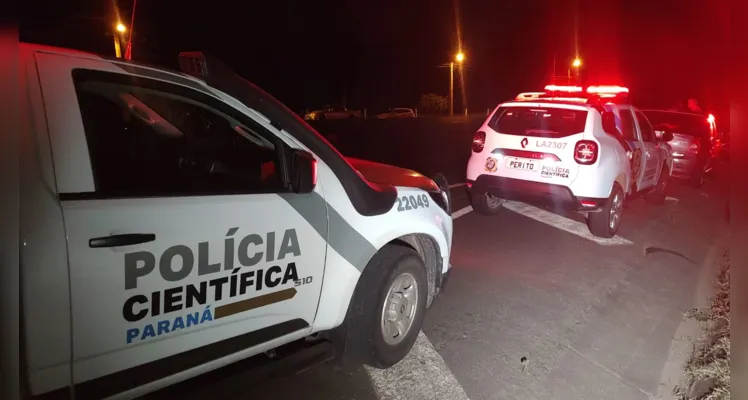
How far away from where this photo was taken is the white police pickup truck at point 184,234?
7.26ft

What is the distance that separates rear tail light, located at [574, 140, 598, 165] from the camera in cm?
685

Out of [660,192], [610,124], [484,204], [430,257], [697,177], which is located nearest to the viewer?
[430,257]

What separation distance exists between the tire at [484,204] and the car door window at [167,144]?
503 cm

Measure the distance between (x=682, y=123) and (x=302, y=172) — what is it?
11.9m

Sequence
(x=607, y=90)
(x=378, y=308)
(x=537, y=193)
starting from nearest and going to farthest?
(x=378, y=308), (x=537, y=193), (x=607, y=90)

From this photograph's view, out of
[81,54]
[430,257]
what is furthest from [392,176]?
[81,54]

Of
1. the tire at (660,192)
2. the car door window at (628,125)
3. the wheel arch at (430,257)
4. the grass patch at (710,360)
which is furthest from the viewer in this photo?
the tire at (660,192)

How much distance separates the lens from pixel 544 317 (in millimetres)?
4887

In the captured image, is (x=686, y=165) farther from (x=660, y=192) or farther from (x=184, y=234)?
(x=184, y=234)

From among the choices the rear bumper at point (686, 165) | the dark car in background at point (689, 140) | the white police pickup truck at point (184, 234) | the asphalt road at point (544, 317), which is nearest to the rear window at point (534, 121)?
the asphalt road at point (544, 317)

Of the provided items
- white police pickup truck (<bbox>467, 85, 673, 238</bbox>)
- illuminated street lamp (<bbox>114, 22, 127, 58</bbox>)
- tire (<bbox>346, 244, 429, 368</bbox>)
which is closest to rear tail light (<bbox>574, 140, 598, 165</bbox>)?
white police pickup truck (<bbox>467, 85, 673, 238</bbox>)

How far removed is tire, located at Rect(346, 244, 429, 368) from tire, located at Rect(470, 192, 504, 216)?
180 inches

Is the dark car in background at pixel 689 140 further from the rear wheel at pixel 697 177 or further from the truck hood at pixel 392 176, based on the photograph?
the truck hood at pixel 392 176

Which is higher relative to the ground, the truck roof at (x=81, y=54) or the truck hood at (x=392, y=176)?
the truck roof at (x=81, y=54)
